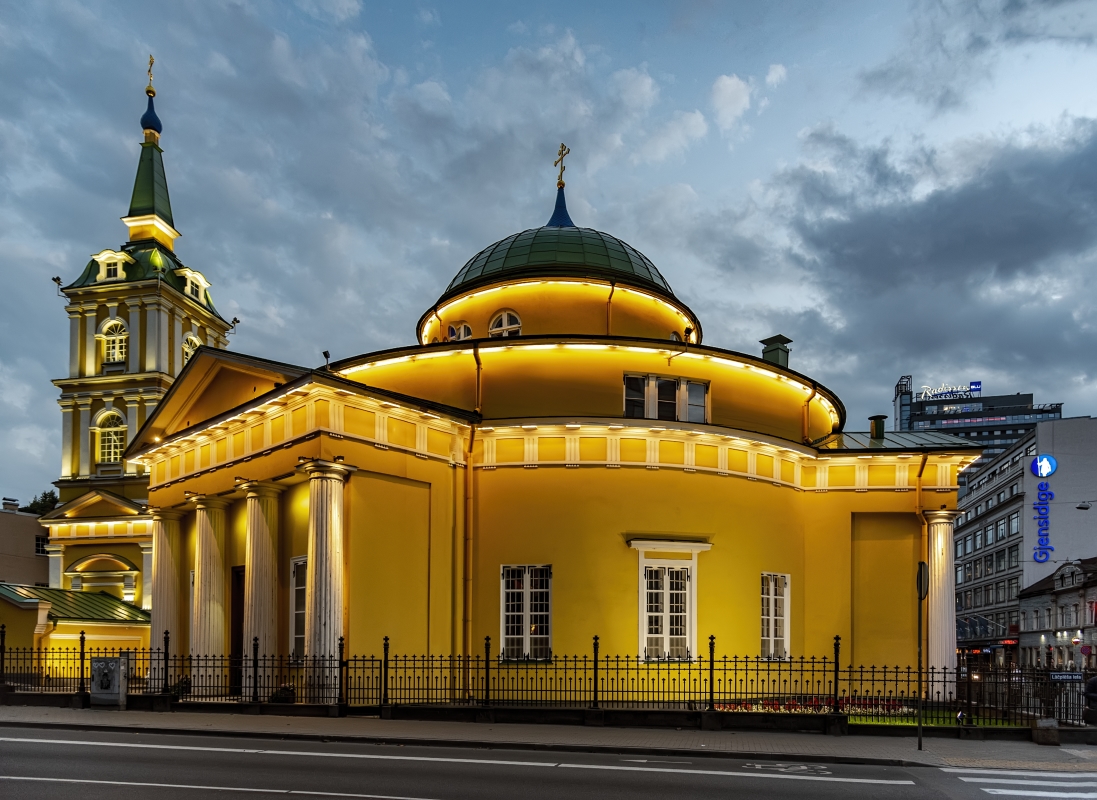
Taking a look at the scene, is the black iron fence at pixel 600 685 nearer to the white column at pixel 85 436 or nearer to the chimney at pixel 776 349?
the chimney at pixel 776 349

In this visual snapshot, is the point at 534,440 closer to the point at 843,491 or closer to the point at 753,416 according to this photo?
the point at 753,416

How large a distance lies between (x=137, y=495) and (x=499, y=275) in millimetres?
25916

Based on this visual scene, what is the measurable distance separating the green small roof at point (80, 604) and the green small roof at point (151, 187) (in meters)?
19.0

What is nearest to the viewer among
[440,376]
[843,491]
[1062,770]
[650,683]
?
[1062,770]

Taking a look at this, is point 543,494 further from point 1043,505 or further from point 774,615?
point 1043,505

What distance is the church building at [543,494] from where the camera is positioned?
70.9ft

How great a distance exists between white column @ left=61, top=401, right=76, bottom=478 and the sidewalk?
30.8 m

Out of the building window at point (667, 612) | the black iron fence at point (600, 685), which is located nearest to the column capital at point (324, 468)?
the black iron fence at point (600, 685)

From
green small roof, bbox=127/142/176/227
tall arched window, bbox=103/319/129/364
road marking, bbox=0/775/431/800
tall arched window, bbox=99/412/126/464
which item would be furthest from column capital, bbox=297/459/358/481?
green small roof, bbox=127/142/176/227

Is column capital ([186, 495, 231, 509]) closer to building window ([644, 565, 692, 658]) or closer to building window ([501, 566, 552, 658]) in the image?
building window ([501, 566, 552, 658])

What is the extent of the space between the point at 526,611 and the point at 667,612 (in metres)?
3.23

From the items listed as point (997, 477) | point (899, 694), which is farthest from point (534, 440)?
point (997, 477)

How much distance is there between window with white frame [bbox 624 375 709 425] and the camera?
Result: 2492 centimetres

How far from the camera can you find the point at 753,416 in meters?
26.3
